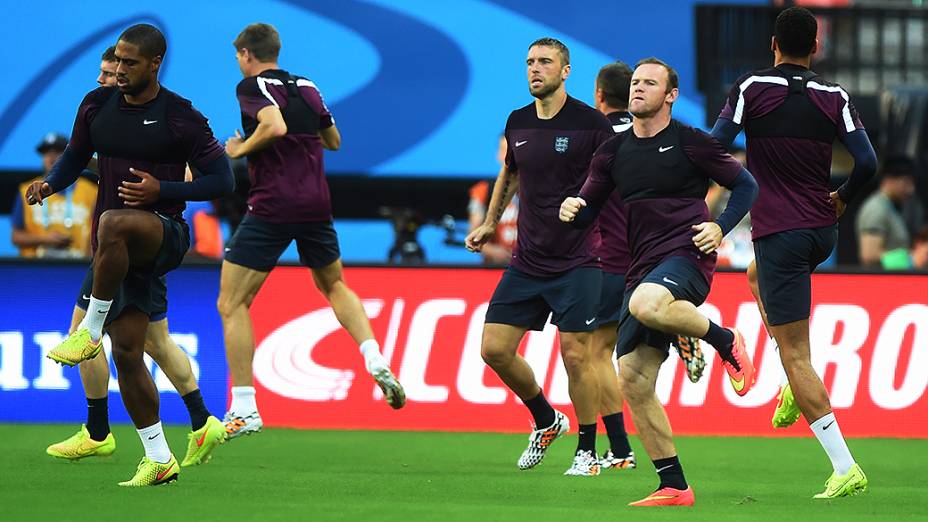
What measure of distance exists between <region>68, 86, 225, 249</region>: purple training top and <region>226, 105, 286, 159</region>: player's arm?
145cm

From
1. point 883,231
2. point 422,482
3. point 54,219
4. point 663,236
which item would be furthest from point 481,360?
point 663,236

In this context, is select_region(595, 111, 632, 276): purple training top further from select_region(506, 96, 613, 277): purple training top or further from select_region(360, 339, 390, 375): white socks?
select_region(360, 339, 390, 375): white socks

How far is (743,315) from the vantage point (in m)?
12.5

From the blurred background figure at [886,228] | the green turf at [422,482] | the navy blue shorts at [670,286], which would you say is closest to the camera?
the green turf at [422,482]

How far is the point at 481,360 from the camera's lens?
12.7 m

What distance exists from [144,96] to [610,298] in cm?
344

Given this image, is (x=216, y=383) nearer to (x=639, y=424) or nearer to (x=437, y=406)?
(x=437, y=406)

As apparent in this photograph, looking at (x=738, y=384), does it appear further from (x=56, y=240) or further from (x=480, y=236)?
(x=56, y=240)

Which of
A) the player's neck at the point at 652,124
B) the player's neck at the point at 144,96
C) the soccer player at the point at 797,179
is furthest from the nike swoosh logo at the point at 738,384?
the player's neck at the point at 144,96

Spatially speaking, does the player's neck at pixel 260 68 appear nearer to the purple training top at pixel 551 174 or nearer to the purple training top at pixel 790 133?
the purple training top at pixel 551 174

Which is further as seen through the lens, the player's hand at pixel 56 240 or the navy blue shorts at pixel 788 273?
the player's hand at pixel 56 240

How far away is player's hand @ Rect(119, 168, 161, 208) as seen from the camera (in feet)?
26.6

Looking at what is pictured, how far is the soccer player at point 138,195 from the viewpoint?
8.12m

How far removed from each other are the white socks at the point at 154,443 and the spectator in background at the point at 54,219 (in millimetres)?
5721
